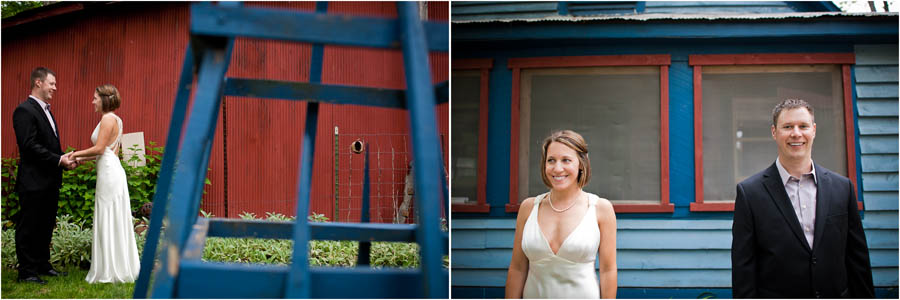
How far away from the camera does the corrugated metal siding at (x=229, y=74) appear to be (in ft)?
14.5

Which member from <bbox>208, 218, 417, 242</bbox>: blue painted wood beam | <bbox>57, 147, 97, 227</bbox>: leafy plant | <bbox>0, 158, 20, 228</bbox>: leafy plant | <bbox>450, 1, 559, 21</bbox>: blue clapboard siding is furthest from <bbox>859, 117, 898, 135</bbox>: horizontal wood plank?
<bbox>0, 158, 20, 228</bbox>: leafy plant

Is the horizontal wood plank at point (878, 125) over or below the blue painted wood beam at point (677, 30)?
below

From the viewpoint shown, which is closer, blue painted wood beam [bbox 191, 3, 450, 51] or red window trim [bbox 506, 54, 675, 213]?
blue painted wood beam [bbox 191, 3, 450, 51]

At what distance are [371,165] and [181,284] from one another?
3.96 metres

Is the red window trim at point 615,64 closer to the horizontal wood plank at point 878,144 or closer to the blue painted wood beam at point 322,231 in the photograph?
the horizontal wood plank at point 878,144

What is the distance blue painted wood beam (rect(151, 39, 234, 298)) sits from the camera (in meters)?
1.25

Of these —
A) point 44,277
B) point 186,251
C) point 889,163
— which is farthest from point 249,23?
point 889,163

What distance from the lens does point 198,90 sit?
4.24 ft

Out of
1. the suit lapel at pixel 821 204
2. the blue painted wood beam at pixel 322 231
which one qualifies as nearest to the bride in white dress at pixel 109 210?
the blue painted wood beam at pixel 322 231

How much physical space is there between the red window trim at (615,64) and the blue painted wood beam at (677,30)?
0.58ft

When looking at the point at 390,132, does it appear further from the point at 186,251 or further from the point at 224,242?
the point at 186,251

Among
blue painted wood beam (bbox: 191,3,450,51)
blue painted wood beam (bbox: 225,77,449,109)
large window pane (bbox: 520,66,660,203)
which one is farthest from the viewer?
large window pane (bbox: 520,66,660,203)

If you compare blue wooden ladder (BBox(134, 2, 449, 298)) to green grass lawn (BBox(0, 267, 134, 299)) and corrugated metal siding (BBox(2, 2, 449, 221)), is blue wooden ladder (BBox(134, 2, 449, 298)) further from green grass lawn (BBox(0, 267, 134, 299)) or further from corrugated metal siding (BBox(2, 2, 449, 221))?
corrugated metal siding (BBox(2, 2, 449, 221))

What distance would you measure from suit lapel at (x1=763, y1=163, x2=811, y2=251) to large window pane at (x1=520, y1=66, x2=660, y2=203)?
5.67 ft
